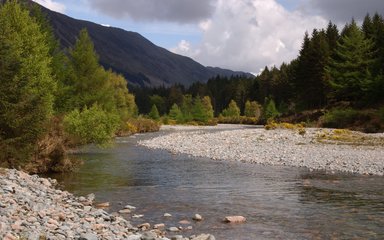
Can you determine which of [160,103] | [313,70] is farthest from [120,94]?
[160,103]

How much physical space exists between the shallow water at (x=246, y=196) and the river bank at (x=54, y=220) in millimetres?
1294

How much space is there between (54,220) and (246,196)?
943 centimetres

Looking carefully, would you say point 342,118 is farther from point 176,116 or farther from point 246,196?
point 176,116

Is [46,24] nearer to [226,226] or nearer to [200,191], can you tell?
[200,191]

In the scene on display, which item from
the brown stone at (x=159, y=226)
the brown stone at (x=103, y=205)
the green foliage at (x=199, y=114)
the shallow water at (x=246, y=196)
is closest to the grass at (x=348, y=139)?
the shallow water at (x=246, y=196)

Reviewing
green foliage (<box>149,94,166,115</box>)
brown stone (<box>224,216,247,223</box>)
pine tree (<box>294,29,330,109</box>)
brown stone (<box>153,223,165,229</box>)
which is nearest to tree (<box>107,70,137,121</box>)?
pine tree (<box>294,29,330,109</box>)

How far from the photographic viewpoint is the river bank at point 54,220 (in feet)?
31.1

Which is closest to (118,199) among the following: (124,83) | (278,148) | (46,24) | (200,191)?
(200,191)

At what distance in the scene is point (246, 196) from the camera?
1831 centimetres

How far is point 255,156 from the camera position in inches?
1286

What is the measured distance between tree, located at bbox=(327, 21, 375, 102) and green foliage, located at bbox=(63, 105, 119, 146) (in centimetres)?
4299

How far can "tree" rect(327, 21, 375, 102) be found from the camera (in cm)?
6462

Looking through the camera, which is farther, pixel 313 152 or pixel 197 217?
pixel 313 152

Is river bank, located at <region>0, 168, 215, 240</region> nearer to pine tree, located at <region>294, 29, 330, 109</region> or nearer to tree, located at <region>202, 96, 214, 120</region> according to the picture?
pine tree, located at <region>294, 29, 330, 109</region>
